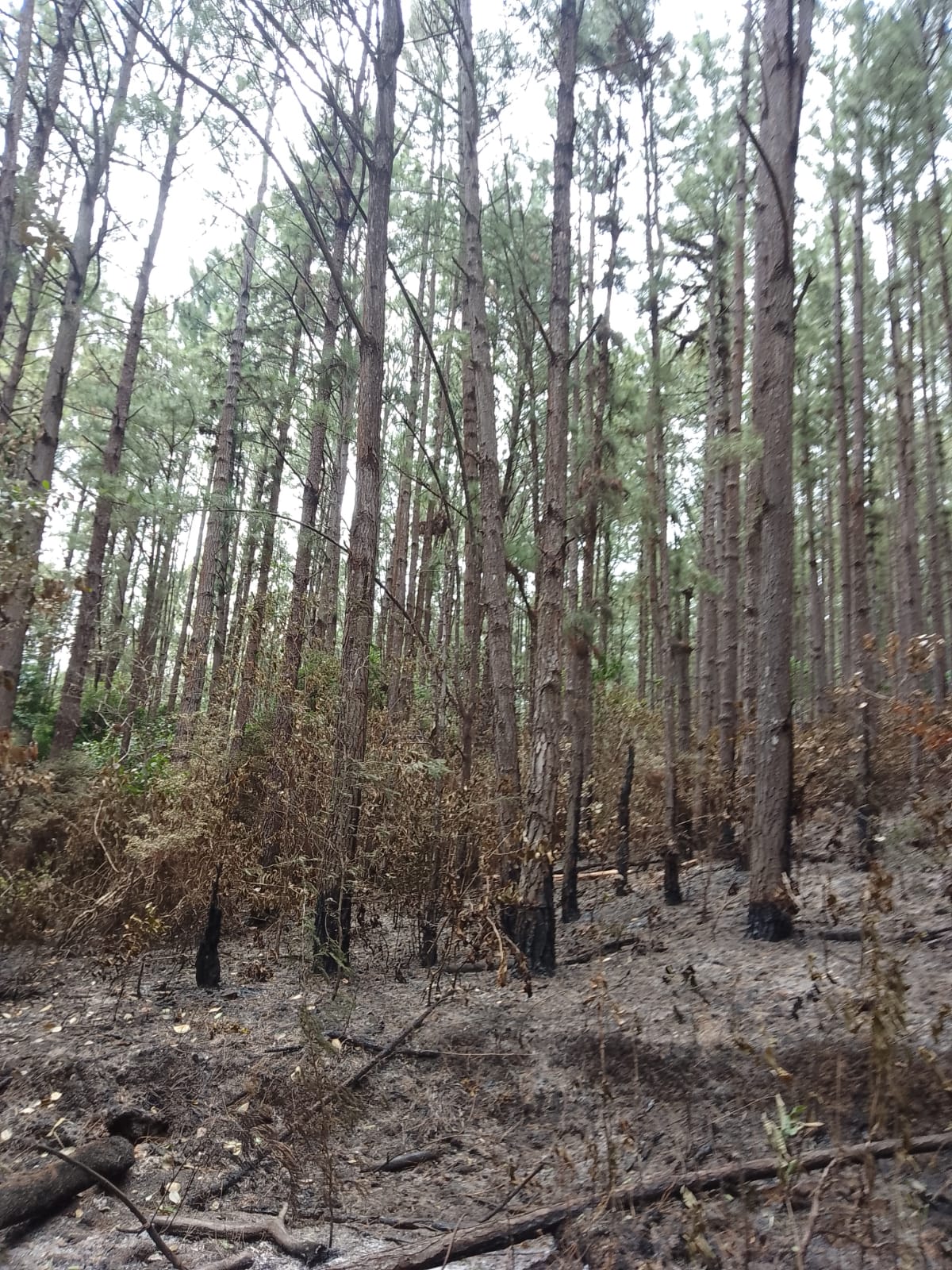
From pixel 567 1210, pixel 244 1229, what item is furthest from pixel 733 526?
pixel 244 1229

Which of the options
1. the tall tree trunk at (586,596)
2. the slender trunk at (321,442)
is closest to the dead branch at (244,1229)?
the tall tree trunk at (586,596)

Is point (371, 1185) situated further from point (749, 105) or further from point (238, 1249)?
point (749, 105)

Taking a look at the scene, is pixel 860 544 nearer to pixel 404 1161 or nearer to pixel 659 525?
pixel 659 525

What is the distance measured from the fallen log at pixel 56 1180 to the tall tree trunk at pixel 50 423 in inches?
140

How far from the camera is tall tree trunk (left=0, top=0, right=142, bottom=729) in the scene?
6.26 metres

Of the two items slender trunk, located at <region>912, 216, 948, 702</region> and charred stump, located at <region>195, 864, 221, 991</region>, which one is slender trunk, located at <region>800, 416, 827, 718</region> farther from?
charred stump, located at <region>195, 864, 221, 991</region>

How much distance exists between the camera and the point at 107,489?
9477 mm

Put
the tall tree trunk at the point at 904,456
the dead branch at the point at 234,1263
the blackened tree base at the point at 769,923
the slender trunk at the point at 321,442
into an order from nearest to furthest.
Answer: the dead branch at the point at 234,1263 → the blackened tree base at the point at 769,923 → the slender trunk at the point at 321,442 → the tall tree trunk at the point at 904,456

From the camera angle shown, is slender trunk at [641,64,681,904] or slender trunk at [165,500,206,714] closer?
slender trunk at [641,64,681,904]

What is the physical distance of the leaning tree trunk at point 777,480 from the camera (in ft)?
18.0

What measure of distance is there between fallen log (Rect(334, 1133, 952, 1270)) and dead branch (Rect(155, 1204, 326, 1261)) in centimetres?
30

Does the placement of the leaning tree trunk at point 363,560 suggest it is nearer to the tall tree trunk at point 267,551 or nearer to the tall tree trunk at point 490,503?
the tall tree trunk at point 267,551

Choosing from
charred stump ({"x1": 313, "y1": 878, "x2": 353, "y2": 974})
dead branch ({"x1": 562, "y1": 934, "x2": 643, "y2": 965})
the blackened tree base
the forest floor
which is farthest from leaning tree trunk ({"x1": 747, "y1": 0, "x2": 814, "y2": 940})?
charred stump ({"x1": 313, "y1": 878, "x2": 353, "y2": 974})

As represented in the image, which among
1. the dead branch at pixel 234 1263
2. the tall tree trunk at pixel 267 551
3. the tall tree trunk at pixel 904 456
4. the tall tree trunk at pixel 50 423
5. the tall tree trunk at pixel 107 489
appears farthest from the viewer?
the tall tree trunk at pixel 904 456
